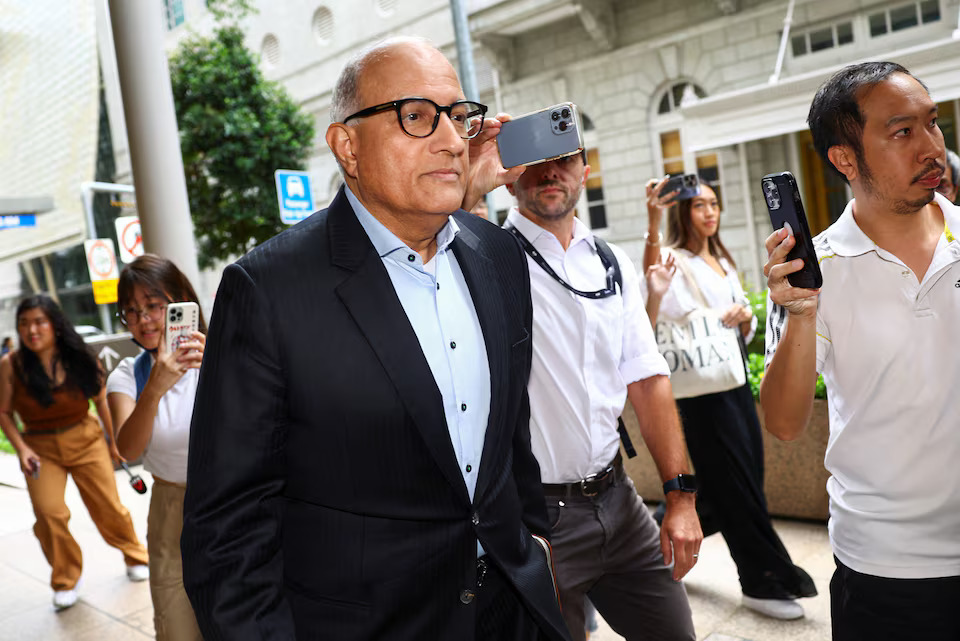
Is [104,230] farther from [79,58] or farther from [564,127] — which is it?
[564,127]

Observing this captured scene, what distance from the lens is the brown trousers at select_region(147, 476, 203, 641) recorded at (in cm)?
315

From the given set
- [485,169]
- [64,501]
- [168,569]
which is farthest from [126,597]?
[485,169]

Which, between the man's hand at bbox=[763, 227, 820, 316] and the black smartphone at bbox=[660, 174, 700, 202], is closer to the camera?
the man's hand at bbox=[763, 227, 820, 316]

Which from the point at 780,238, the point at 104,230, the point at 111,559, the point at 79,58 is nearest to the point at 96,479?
the point at 111,559

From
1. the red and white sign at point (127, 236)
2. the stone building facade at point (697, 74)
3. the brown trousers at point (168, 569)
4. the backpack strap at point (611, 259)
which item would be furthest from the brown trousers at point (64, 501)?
the stone building facade at point (697, 74)

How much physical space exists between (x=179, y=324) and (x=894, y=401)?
250 cm

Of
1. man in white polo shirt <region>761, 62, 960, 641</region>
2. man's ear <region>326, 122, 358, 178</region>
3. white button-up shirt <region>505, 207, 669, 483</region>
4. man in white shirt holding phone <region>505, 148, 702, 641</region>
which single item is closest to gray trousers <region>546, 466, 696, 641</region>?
man in white shirt holding phone <region>505, 148, 702, 641</region>

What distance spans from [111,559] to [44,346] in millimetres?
1743

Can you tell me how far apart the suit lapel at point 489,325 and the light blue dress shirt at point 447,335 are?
0.02 meters

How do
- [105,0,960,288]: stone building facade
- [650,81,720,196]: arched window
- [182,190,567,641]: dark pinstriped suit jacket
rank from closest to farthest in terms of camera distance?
[182,190,567,641]: dark pinstriped suit jacket, [105,0,960,288]: stone building facade, [650,81,720,196]: arched window

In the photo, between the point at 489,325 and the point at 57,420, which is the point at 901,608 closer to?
the point at 489,325

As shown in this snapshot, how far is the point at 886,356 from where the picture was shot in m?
2.00

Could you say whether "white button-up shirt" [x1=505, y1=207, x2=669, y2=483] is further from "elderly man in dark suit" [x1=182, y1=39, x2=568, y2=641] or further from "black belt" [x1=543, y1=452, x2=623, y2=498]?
"elderly man in dark suit" [x1=182, y1=39, x2=568, y2=641]

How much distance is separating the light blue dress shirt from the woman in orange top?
4763 millimetres
